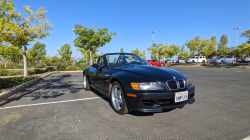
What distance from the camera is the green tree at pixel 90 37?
766 inches

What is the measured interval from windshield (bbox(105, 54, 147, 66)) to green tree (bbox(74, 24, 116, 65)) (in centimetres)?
1560

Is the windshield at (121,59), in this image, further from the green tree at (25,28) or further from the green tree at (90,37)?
the green tree at (90,37)

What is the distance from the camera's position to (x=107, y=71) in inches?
150

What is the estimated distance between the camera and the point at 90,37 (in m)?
19.9

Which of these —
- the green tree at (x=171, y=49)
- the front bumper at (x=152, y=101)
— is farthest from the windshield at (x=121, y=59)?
the green tree at (x=171, y=49)

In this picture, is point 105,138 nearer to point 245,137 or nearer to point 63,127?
point 63,127

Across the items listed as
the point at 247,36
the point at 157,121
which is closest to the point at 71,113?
the point at 157,121

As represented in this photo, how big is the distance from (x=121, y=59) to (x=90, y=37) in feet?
55.1

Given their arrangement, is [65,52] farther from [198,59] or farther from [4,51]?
[198,59]

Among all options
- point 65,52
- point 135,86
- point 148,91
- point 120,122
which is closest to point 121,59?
point 135,86

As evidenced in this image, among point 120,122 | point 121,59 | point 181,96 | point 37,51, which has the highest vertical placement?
point 37,51

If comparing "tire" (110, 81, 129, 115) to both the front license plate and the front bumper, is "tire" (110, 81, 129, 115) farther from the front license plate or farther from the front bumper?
the front license plate

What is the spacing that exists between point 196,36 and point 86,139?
45.2 meters

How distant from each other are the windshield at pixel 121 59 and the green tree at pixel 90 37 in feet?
51.2
